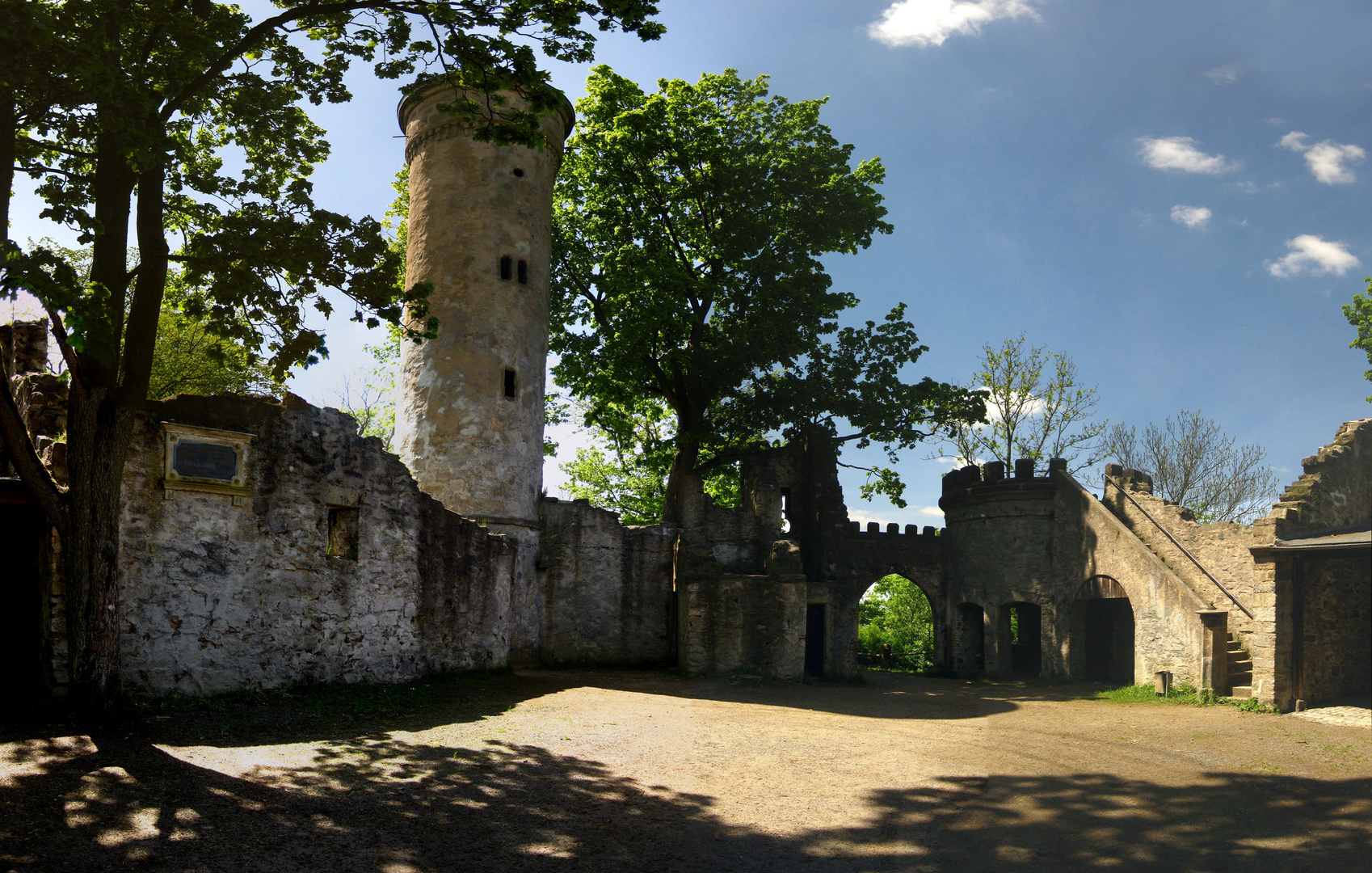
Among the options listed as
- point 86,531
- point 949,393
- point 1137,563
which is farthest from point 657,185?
point 86,531

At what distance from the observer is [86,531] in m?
8.99

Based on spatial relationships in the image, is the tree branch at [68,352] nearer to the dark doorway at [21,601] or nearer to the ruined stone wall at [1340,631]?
the dark doorway at [21,601]

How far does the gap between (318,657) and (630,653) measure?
9374 millimetres

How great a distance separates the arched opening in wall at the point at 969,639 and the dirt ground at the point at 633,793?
12.9 m

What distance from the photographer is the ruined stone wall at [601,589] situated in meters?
19.9

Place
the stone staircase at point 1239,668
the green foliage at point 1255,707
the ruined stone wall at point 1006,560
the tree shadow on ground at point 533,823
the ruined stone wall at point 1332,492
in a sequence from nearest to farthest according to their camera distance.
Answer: the tree shadow on ground at point 533,823 → the green foliage at point 1255,707 → the ruined stone wall at point 1332,492 → the stone staircase at point 1239,668 → the ruined stone wall at point 1006,560

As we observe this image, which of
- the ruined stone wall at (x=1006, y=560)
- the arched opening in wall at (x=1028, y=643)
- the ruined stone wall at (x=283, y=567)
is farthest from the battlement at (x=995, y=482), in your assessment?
the ruined stone wall at (x=283, y=567)

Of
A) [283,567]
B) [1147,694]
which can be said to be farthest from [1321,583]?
[283,567]

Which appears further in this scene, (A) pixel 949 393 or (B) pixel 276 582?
(A) pixel 949 393

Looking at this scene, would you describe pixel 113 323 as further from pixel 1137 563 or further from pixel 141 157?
pixel 1137 563

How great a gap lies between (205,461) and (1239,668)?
19.6m

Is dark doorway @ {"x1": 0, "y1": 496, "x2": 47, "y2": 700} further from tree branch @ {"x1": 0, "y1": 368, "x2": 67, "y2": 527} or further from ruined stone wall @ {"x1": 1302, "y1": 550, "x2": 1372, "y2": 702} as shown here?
ruined stone wall @ {"x1": 1302, "y1": 550, "x2": 1372, "y2": 702}

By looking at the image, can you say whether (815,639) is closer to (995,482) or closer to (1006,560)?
(1006,560)

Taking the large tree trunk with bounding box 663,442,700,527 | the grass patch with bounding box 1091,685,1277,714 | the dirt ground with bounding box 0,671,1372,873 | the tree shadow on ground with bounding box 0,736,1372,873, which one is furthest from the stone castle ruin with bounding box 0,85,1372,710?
the tree shadow on ground with bounding box 0,736,1372,873
